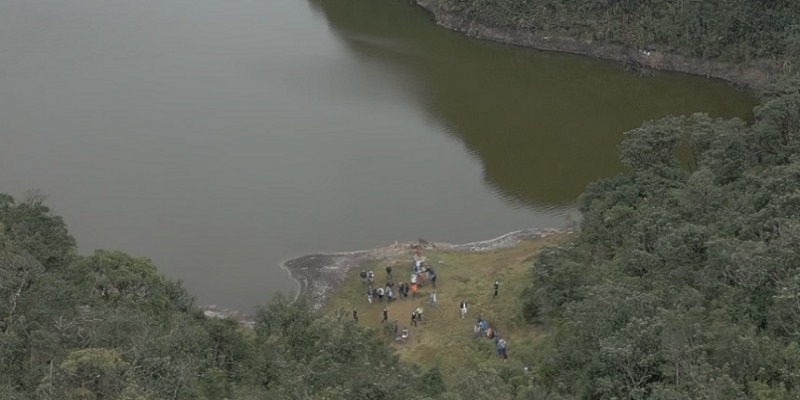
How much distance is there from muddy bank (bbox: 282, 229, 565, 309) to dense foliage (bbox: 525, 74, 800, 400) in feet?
15.0

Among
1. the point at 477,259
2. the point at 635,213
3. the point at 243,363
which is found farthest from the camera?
the point at 477,259

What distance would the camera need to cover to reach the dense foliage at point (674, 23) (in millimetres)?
49844

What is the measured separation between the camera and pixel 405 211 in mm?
38406

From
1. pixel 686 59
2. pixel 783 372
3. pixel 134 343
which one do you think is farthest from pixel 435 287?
pixel 686 59

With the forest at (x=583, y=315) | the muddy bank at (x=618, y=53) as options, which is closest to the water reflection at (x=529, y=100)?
the muddy bank at (x=618, y=53)

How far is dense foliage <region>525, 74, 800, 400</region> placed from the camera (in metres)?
17.7

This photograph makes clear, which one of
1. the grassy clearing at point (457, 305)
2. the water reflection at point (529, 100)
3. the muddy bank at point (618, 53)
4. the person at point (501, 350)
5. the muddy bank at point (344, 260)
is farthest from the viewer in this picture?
the muddy bank at point (618, 53)

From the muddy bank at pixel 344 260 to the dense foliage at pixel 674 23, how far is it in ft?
68.6

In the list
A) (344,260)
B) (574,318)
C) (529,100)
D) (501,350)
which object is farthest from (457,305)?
(529,100)

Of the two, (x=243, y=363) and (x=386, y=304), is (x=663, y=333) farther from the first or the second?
(x=386, y=304)

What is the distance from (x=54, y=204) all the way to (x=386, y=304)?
15.5m

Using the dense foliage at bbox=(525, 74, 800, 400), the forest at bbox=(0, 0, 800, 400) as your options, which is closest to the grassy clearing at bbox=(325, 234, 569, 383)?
the forest at bbox=(0, 0, 800, 400)

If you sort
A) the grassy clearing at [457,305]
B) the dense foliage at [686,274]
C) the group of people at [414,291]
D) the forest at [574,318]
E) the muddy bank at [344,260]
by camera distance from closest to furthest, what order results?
the dense foliage at [686,274], the forest at [574,318], the grassy clearing at [457,305], the group of people at [414,291], the muddy bank at [344,260]

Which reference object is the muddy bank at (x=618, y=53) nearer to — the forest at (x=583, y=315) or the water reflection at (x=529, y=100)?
the water reflection at (x=529, y=100)
